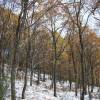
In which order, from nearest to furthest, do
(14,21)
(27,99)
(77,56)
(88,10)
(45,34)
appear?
(27,99) → (88,10) → (14,21) → (45,34) → (77,56)

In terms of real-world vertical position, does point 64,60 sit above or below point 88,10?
below

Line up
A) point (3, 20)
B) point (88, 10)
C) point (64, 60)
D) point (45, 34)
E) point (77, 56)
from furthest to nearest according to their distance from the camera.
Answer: point (64, 60) < point (77, 56) < point (45, 34) < point (3, 20) < point (88, 10)

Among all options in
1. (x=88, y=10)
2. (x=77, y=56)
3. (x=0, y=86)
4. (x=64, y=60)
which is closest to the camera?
(x=0, y=86)

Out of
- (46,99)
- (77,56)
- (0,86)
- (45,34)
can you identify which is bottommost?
(46,99)

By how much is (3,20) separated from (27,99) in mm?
9611

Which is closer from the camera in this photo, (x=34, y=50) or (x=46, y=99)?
(x=46, y=99)

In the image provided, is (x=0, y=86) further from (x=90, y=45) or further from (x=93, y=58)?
(x=93, y=58)

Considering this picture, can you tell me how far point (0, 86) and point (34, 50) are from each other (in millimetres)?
21084

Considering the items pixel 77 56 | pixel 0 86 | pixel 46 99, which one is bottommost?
pixel 46 99

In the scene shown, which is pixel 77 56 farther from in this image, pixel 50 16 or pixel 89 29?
pixel 50 16

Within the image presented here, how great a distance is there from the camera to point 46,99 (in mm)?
23906

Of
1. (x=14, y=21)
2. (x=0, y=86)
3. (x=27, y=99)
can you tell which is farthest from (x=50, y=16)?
(x=0, y=86)

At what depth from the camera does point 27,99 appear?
73.9 feet

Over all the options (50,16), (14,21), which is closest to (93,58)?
(50,16)
